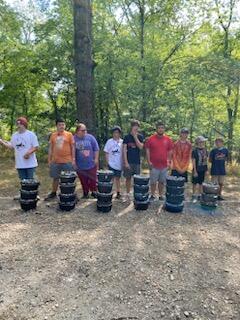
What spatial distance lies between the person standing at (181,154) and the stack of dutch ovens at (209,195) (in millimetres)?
680

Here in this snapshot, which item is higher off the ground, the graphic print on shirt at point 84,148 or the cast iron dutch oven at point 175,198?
the graphic print on shirt at point 84,148

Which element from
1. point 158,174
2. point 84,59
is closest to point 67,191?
point 158,174

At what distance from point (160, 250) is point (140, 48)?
9.01m

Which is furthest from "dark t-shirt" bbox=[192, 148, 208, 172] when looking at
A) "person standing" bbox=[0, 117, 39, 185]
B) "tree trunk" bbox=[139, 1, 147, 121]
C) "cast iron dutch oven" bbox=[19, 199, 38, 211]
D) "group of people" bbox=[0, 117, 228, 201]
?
"tree trunk" bbox=[139, 1, 147, 121]

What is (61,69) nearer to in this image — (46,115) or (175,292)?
(46,115)

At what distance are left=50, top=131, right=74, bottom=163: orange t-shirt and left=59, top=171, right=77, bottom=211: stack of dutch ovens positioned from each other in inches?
18.6

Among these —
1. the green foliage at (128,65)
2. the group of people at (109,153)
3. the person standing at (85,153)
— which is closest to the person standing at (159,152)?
the group of people at (109,153)

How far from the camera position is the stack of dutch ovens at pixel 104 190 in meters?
6.81

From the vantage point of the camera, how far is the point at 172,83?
12.0 meters

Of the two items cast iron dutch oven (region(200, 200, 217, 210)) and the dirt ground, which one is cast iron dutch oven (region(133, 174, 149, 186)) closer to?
the dirt ground

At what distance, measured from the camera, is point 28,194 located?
677 centimetres

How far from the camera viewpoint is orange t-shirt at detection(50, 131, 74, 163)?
7160 millimetres

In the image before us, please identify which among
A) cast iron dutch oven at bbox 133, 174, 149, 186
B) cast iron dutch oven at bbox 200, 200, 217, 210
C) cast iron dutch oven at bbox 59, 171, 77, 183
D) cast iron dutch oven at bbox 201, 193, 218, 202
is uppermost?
cast iron dutch oven at bbox 59, 171, 77, 183

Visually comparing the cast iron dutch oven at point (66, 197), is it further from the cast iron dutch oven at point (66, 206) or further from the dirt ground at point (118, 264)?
the dirt ground at point (118, 264)
